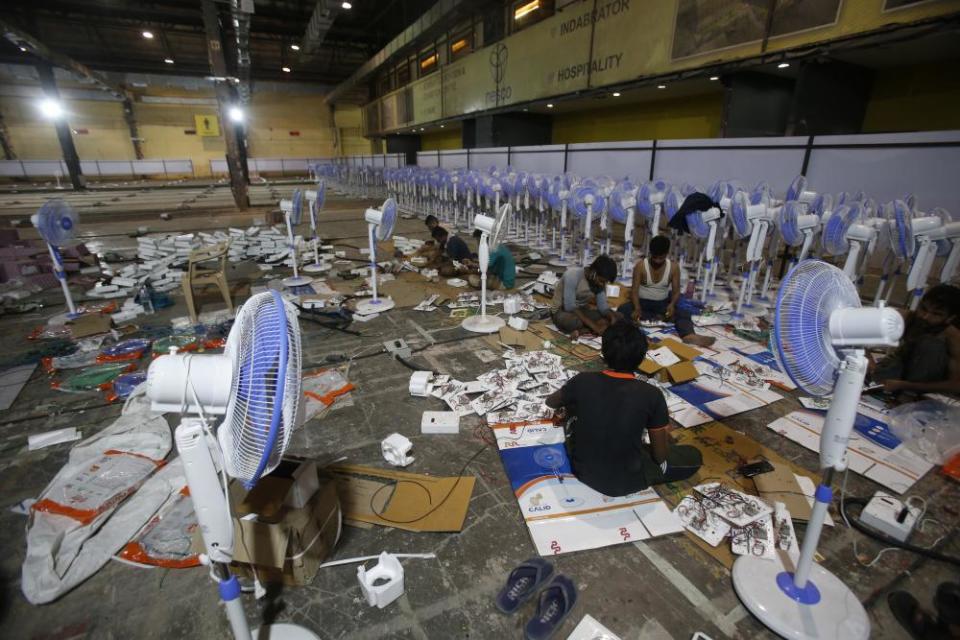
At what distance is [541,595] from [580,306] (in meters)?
3.30

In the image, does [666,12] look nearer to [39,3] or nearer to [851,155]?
[851,155]

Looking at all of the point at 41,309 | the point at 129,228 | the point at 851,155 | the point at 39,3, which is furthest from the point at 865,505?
the point at 39,3

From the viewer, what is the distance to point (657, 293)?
4.93m

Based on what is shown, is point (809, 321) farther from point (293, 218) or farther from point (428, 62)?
point (428, 62)

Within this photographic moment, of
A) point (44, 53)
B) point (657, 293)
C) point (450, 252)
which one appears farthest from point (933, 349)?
point (44, 53)

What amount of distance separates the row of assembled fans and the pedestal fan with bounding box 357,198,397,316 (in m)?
3.43

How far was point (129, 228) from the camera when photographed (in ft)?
38.7

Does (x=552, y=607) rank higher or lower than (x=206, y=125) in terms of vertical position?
lower

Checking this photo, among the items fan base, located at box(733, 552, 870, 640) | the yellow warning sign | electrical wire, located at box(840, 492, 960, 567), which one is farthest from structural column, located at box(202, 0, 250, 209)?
the yellow warning sign

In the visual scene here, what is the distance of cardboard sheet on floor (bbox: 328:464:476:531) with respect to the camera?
7.77 feet

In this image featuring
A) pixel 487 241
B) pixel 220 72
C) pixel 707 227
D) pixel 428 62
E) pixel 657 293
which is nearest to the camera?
pixel 487 241

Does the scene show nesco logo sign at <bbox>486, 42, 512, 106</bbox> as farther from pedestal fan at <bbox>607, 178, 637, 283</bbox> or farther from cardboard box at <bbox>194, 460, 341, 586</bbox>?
cardboard box at <bbox>194, 460, 341, 586</bbox>

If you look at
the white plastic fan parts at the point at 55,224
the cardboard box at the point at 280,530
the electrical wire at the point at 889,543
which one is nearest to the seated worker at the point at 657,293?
the electrical wire at the point at 889,543

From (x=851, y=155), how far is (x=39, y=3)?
1077 inches
